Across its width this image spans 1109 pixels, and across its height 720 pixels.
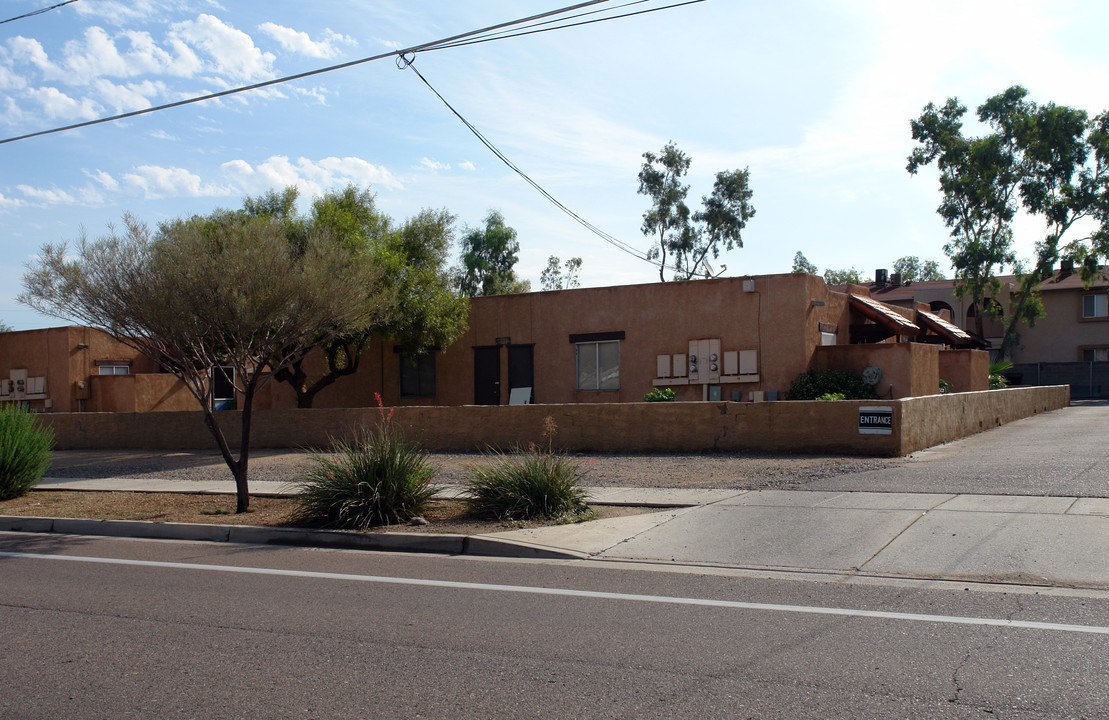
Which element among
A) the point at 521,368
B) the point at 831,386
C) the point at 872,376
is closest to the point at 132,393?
the point at 521,368

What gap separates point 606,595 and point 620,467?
7782mm

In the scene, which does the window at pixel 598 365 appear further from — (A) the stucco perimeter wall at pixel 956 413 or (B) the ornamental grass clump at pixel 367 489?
(B) the ornamental grass clump at pixel 367 489

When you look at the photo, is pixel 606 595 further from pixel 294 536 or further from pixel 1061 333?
pixel 1061 333

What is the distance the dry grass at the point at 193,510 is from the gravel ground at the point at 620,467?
0.83 metres

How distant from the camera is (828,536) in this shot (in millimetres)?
9031

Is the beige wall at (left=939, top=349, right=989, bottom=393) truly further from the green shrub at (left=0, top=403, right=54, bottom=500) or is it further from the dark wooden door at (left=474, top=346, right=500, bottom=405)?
the green shrub at (left=0, top=403, right=54, bottom=500)

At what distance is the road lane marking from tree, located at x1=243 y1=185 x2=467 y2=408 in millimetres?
12110

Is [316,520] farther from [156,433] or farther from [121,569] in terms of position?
[156,433]

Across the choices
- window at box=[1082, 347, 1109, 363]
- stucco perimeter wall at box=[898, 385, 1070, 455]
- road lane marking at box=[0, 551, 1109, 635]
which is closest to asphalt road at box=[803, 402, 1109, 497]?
stucco perimeter wall at box=[898, 385, 1070, 455]

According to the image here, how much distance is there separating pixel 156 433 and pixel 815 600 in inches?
752

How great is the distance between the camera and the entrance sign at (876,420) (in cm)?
1452

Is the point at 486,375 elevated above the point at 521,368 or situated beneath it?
situated beneath

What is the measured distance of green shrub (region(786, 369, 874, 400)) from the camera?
20.5 meters

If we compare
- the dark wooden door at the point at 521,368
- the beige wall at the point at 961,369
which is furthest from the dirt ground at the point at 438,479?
the beige wall at the point at 961,369
